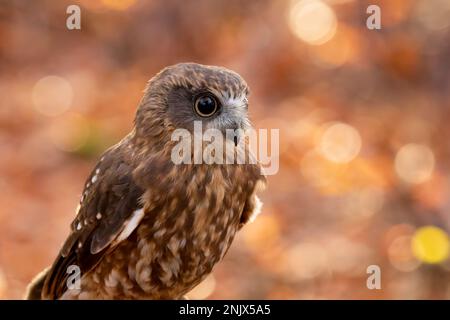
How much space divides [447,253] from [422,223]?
84 cm

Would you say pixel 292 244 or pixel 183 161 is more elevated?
pixel 292 244

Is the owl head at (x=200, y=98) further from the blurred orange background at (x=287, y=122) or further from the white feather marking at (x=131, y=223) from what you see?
the blurred orange background at (x=287, y=122)

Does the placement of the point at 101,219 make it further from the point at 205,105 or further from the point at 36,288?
the point at 205,105

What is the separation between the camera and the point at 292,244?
A: 23.3ft

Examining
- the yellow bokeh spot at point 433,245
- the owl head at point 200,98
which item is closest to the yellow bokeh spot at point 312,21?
the yellow bokeh spot at point 433,245

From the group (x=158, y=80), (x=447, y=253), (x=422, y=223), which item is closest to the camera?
(x=158, y=80)

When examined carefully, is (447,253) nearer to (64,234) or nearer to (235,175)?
(235,175)

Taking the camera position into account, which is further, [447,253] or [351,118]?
[351,118]

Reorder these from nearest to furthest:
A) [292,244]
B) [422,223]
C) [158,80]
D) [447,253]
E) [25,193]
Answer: [158,80], [447,253], [422,223], [292,244], [25,193]

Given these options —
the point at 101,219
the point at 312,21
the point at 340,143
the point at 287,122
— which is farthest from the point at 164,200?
the point at 312,21

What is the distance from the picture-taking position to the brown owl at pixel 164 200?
323 centimetres

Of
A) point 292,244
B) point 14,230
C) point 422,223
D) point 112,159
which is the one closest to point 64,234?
point 14,230

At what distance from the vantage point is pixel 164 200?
3.38 meters

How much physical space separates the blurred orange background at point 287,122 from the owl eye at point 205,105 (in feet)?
8.11
